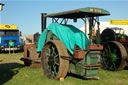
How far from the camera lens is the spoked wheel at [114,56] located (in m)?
7.79

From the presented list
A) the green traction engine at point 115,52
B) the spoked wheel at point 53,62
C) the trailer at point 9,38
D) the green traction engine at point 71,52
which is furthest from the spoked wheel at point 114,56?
the trailer at point 9,38

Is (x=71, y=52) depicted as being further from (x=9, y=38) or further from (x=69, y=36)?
(x=9, y=38)

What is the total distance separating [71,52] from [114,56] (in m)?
3.07

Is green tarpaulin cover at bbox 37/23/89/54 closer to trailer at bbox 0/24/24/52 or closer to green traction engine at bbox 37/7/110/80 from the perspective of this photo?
green traction engine at bbox 37/7/110/80

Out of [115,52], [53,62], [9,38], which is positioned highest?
[9,38]

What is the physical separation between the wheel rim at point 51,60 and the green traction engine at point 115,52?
121 inches

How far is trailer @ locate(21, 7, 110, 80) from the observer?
19.0 ft

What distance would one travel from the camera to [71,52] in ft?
19.8

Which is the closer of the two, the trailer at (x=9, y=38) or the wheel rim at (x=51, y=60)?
the wheel rim at (x=51, y=60)

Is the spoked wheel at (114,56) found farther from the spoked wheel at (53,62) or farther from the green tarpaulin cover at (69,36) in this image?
the spoked wheel at (53,62)

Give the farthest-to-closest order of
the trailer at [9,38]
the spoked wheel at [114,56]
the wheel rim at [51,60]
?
the trailer at [9,38], the spoked wheel at [114,56], the wheel rim at [51,60]

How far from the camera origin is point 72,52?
6.03m

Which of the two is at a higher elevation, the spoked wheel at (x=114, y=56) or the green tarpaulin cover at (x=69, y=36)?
the green tarpaulin cover at (x=69, y=36)

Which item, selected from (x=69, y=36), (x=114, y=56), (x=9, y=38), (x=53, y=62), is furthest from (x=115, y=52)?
(x=9, y=38)
